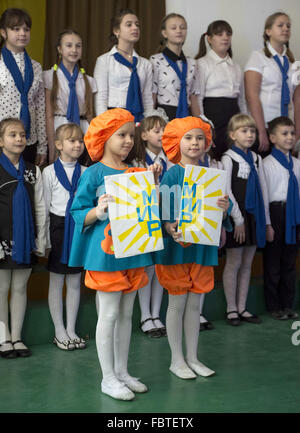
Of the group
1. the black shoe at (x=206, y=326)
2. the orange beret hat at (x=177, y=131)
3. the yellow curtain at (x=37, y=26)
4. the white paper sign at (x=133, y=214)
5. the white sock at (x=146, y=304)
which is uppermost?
the yellow curtain at (x=37, y=26)

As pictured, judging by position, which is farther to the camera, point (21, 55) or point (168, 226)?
point (21, 55)

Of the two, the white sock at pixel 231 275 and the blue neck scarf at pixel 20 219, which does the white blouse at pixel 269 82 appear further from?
the blue neck scarf at pixel 20 219

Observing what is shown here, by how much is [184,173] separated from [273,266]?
1641mm

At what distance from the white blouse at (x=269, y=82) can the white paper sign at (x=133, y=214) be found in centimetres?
229

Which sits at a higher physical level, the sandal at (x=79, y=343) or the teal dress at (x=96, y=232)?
the teal dress at (x=96, y=232)

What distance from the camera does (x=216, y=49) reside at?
15.5 feet

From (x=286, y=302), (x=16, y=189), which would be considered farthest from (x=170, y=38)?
(x=286, y=302)

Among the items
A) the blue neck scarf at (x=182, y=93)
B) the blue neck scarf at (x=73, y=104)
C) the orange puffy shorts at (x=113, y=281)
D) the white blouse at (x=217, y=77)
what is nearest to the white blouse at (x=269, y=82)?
the white blouse at (x=217, y=77)

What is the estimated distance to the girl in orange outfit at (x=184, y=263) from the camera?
305 cm

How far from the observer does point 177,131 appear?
306 centimetres

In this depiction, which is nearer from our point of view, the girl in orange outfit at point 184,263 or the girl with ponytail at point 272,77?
the girl in orange outfit at point 184,263

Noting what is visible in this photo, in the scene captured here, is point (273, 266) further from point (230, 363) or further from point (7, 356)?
point (7, 356)
